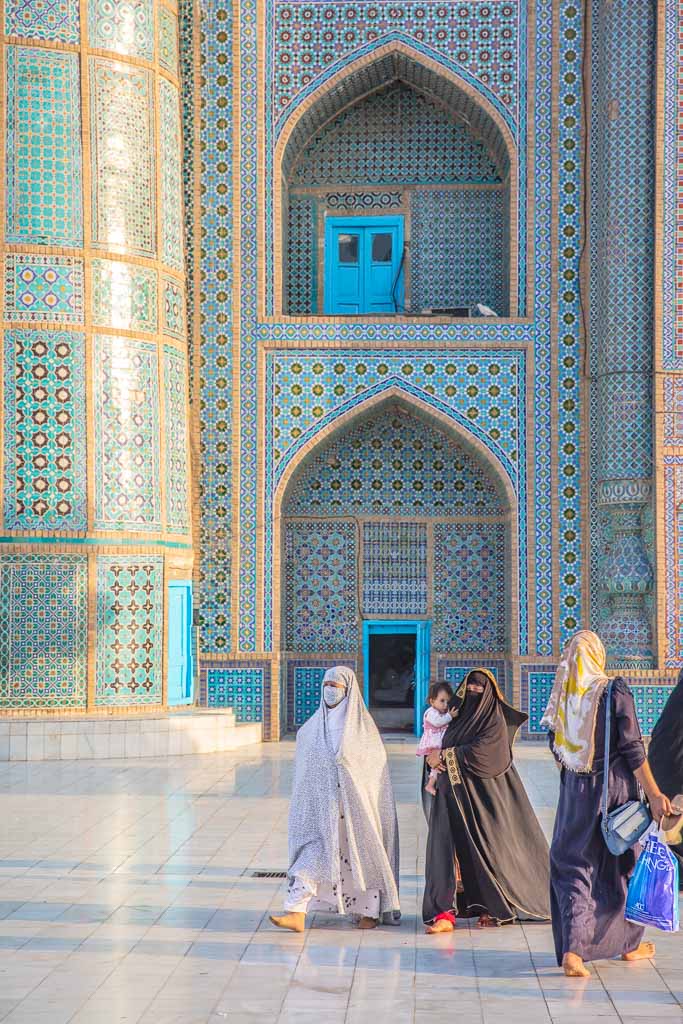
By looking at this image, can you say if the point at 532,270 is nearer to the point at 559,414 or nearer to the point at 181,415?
the point at 559,414

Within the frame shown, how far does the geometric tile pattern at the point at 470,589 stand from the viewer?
1353 cm

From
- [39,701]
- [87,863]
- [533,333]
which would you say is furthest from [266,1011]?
[533,333]

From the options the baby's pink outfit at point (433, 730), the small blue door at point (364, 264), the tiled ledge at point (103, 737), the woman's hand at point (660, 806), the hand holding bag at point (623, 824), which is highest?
the small blue door at point (364, 264)

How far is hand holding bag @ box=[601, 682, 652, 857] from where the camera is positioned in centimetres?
480

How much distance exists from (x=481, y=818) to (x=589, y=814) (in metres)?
0.89

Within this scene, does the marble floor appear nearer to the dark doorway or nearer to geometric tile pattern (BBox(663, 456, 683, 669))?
geometric tile pattern (BBox(663, 456, 683, 669))

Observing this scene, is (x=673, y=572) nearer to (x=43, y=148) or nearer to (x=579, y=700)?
(x=43, y=148)

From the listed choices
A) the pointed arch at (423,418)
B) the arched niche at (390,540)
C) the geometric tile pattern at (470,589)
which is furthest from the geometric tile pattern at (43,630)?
the geometric tile pattern at (470,589)

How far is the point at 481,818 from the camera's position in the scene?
573cm

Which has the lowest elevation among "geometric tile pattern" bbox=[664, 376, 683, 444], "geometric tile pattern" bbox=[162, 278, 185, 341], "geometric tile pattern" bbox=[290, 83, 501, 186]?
"geometric tile pattern" bbox=[664, 376, 683, 444]

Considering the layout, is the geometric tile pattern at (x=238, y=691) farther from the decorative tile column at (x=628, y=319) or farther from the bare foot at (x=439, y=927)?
the bare foot at (x=439, y=927)

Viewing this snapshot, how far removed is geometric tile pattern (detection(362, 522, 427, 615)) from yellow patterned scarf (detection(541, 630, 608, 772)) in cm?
858

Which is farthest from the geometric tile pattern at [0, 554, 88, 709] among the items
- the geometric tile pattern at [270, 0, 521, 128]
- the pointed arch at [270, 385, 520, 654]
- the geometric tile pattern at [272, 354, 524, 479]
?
the geometric tile pattern at [270, 0, 521, 128]

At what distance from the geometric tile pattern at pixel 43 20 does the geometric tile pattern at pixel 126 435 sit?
93.2 inches
